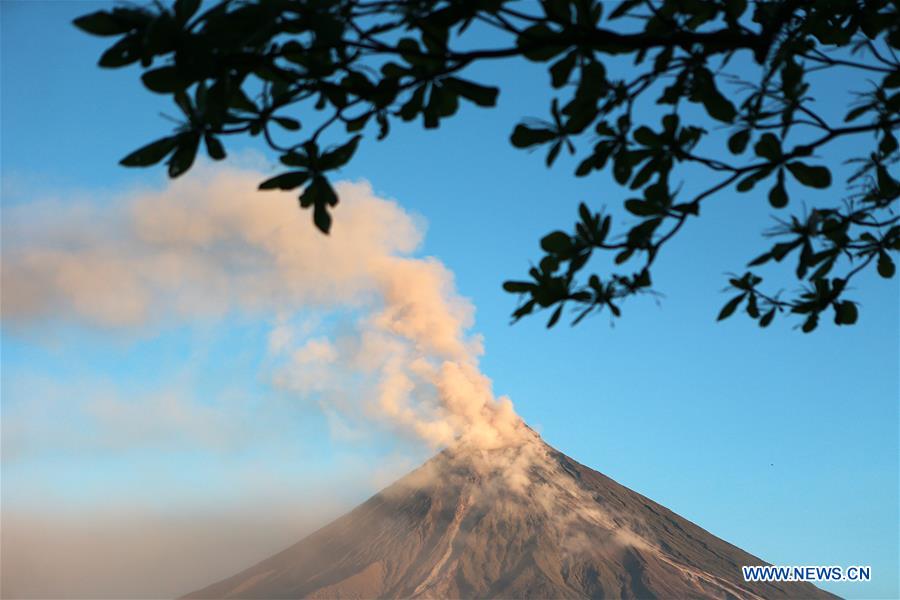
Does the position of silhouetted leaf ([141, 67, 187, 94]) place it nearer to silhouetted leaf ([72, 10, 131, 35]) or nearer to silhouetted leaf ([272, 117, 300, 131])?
silhouetted leaf ([72, 10, 131, 35])

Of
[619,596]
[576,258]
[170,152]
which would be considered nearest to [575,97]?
[576,258]

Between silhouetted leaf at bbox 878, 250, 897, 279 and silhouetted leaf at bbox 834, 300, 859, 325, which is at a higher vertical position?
silhouetted leaf at bbox 878, 250, 897, 279

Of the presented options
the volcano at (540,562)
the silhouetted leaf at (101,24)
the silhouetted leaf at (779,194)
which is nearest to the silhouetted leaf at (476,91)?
the silhouetted leaf at (101,24)

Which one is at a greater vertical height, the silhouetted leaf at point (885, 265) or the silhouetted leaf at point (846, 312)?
the silhouetted leaf at point (885, 265)

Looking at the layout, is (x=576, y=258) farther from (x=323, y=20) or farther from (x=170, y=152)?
(x=170, y=152)

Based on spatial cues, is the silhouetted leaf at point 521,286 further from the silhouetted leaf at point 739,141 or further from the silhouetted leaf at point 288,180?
the silhouetted leaf at point 739,141

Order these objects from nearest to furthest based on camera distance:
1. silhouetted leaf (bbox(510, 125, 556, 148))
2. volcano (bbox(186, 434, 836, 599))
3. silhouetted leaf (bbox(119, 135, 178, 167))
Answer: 1. silhouetted leaf (bbox(119, 135, 178, 167))
2. silhouetted leaf (bbox(510, 125, 556, 148))
3. volcano (bbox(186, 434, 836, 599))

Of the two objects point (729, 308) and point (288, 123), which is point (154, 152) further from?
point (729, 308)

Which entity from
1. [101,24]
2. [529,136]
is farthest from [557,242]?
[101,24]

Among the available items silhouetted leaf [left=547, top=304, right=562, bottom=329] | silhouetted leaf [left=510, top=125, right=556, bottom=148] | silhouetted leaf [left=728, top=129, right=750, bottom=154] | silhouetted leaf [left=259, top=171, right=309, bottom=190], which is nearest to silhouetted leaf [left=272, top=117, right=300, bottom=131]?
silhouetted leaf [left=259, top=171, right=309, bottom=190]

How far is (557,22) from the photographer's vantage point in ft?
12.3

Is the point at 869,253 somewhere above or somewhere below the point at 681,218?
above

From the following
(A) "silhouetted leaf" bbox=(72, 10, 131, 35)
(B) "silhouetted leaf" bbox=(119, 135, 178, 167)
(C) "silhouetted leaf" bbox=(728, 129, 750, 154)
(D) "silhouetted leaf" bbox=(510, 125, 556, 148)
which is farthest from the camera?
(C) "silhouetted leaf" bbox=(728, 129, 750, 154)

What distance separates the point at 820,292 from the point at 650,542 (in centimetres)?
19023
